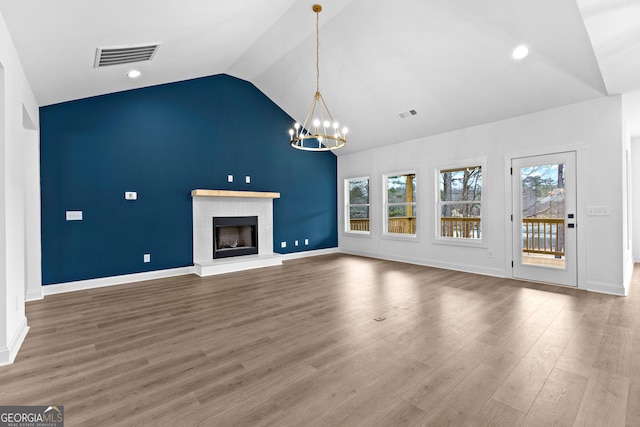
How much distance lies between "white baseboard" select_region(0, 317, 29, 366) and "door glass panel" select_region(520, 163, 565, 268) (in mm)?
6232

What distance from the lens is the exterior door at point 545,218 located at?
4.40 metres

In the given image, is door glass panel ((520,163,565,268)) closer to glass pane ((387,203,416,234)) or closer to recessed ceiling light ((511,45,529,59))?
recessed ceiling light ((511,45,529,59))

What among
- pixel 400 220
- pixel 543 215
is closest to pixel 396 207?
pixel 400 220

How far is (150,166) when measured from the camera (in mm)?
5266

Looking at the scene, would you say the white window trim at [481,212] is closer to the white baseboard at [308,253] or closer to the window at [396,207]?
the window at [396,207]

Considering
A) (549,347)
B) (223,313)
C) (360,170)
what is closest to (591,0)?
(549,347)

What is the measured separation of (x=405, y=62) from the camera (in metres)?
4.62

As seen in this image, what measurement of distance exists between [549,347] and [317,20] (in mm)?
4769

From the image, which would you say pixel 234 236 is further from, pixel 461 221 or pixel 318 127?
pixel 461 221

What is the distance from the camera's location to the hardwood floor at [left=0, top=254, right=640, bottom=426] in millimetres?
1750

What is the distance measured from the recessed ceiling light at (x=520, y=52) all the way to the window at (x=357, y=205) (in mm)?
4043

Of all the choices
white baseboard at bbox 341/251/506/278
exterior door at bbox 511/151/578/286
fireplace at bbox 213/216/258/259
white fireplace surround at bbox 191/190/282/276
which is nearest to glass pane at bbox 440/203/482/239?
white baseboard at bbox 341/251/506/278

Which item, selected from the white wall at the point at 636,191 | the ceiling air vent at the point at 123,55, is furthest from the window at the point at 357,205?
the white wall at the point at 636,191

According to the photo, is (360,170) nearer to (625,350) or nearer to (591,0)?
(591,0)
